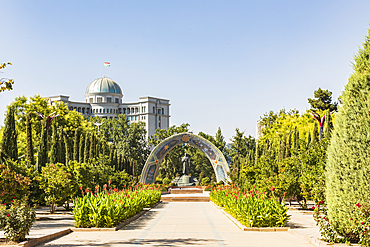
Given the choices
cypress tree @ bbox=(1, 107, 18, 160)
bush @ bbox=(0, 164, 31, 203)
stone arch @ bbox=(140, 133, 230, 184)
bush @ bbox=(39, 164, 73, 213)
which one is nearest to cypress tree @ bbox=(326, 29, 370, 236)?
bush @ bbox=(0, 164, 31, 203)

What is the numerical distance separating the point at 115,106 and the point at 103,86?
6683 millimetres

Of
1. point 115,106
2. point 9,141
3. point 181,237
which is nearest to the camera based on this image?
point 181,237

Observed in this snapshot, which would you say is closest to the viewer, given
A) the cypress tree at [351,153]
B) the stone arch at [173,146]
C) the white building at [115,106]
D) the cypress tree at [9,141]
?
the cypress tree at [351,153]

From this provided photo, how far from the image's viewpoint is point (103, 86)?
110 metres

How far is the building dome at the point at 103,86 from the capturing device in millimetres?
109875

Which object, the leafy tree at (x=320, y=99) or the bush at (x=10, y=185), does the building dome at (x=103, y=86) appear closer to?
the leafy tree at (x=320, y=99)

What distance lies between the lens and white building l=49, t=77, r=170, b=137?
108938mm

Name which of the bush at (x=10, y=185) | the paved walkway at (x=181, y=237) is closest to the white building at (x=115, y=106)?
the bush at (x=10, y=185)

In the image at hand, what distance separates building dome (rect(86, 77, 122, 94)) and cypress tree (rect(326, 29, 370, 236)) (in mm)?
104631

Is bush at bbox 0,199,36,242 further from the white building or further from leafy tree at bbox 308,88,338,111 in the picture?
the white building

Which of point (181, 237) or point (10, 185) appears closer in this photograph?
point (181, 237)

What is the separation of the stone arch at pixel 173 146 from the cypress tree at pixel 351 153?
29.2 meters

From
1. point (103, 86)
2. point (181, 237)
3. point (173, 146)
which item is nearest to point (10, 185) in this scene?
point (181, 237)

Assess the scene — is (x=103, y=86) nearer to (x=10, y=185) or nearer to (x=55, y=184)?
(x=55, y=184)
